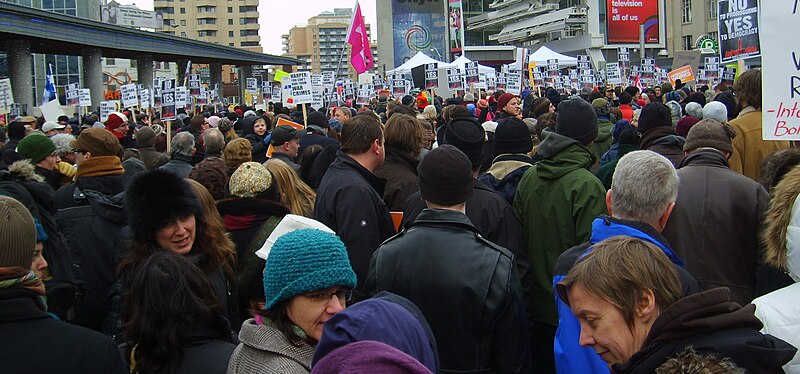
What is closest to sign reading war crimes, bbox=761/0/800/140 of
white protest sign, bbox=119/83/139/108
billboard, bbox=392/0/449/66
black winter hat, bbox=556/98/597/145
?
black winter hat, bbox=556/98/597/145

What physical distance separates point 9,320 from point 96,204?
2.82m

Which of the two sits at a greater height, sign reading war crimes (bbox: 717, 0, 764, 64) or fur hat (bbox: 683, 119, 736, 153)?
sign reading war crimes (bbox: 717, 0, 764, 64)

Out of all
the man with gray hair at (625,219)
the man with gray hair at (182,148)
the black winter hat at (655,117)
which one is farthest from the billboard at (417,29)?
the man with gray hair at (625,219)

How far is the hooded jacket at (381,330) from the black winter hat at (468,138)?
339 centimetres

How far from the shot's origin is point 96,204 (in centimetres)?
537

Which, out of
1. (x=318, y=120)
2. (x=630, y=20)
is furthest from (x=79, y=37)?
(x=630, y=20)

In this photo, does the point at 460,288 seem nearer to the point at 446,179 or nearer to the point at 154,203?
the point at 446,179

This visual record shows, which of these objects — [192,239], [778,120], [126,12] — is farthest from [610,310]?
[126,12]

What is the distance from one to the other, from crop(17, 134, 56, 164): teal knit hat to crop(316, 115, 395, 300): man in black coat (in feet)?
10.6

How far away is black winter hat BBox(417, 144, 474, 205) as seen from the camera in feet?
13.1

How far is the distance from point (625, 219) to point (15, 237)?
265 centimetres

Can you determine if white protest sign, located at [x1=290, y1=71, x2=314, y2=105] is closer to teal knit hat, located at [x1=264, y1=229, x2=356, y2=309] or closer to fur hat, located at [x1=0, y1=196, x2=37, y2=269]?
fur hat, located at [x1=0, y1=196, x2=37, y2=269]

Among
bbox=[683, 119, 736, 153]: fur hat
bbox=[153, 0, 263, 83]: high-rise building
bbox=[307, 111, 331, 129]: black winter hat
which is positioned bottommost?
bbox=[683, 119, 736, 153]: fur hat

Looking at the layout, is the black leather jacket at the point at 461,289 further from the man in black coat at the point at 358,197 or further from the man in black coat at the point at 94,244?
the man in black coat at the point at 94,244
